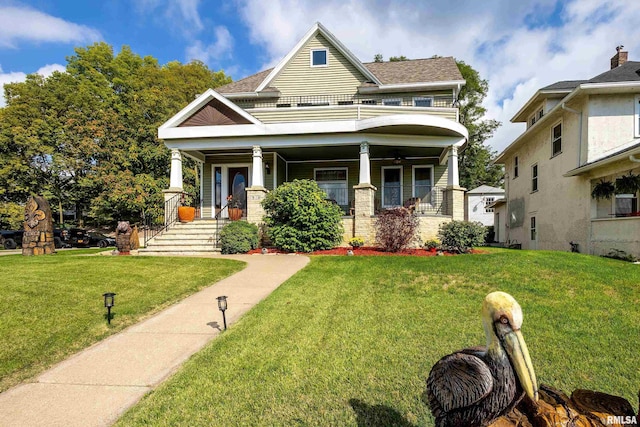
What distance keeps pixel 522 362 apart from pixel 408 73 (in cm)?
1660

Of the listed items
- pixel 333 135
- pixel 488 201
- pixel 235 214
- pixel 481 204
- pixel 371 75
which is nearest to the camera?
pixel 333 135

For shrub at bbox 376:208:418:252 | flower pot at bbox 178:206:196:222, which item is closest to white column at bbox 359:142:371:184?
shrub at bbox 376:208:418:252

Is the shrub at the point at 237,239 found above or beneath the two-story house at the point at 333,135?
beneath

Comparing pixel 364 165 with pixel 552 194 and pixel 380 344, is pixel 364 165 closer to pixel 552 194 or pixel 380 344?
pixel 552 194

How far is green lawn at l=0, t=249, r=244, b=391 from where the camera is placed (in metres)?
3.60

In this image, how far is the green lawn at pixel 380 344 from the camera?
253 centimetres

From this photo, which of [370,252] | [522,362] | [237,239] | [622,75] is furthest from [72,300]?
[622,75]

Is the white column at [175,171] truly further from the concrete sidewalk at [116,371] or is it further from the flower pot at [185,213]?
the concrete sidewalk at [116,371]

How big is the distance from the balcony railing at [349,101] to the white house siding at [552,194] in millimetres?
4421

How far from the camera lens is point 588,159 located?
10.7 meters

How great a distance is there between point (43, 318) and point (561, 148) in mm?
16014

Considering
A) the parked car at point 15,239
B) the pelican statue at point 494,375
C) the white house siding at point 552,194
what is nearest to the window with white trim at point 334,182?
the white house siding at point 552,194

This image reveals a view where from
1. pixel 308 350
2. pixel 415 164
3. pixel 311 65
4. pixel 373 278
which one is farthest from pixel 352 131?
pixel 308 350

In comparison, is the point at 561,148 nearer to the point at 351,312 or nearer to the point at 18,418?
the point at 351,312
